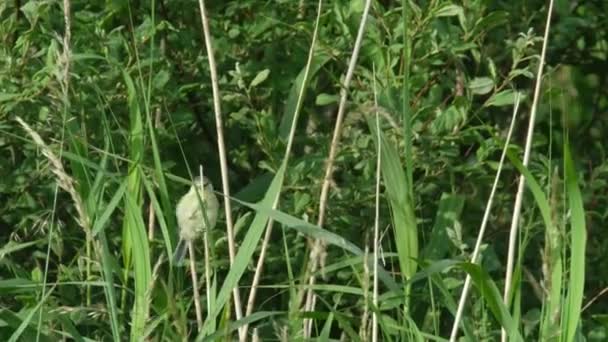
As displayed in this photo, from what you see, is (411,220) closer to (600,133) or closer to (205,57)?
(205,57)

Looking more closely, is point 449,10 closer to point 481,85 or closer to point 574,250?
point 481,85

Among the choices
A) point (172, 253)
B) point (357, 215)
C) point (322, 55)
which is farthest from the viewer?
point (357, 215)

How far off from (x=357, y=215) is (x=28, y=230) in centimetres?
79

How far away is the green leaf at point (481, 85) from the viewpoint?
3344 millimetres

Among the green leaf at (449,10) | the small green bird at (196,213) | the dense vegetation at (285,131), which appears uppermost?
the green leaf at (449,10)

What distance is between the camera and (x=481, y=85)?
3355 millimetres

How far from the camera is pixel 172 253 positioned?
2432 millimetres

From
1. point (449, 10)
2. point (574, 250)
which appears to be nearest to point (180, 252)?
point (574, 250)

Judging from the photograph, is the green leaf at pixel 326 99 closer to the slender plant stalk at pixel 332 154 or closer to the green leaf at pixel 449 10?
the green leaf at pixel 449 10

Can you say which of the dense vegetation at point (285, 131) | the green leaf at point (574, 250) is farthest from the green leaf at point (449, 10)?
the green leaf at point (574, 250)

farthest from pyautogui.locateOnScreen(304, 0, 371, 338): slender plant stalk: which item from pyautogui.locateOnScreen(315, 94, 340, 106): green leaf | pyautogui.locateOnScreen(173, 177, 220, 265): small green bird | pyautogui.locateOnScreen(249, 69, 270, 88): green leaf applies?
pyautogui.locateOnScreen(315, 94, 340, 106): green leaf

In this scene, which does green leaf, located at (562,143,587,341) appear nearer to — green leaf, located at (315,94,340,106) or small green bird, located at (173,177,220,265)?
small green bird, located at (173,177,220,265)

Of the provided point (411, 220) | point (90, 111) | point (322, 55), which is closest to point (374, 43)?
point (322, 55)

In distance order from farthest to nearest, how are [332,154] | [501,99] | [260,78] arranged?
[501,99] → [260,78] → [332,154]
